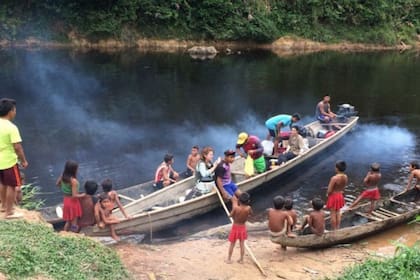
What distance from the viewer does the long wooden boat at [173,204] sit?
29.4ft

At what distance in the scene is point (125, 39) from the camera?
113 feet

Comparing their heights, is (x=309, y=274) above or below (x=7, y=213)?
below

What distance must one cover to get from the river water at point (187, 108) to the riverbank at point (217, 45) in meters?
1.83

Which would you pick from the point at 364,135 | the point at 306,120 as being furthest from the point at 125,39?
the point at 364,135

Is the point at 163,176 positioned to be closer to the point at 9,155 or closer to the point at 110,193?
the point at 110,193

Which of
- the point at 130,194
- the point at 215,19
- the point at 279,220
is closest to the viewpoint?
the point at 279,220

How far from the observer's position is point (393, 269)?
6320 millimetres

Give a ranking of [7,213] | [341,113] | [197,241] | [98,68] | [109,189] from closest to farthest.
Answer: [7,213] < [109,189] < [197,241] < [341,113] < [98,68]

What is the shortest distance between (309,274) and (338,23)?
35.5m

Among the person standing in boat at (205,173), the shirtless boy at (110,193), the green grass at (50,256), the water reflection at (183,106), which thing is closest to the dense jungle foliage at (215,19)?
the water reflection at (183,106)

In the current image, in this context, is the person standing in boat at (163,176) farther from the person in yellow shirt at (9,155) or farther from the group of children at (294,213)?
the person in yellow shirt at (9,155)

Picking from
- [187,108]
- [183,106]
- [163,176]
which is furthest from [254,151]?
[183,106]

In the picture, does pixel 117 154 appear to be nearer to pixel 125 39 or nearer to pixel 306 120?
pixel 306 120

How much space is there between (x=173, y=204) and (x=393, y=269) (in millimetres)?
4756
